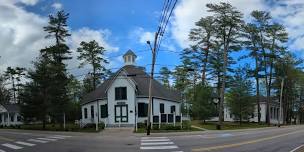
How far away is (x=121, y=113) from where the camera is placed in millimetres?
52406

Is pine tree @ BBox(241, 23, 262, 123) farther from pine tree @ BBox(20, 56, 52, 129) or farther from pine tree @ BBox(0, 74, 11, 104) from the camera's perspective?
pine tree @ BBox(0, 74, 11, 104)

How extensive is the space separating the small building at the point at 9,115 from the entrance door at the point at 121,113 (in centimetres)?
3704

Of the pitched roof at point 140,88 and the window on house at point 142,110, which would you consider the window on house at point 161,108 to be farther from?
the window on house at point 142,110

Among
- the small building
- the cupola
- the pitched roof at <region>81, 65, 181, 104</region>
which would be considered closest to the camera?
the pitched roof at <region>81, 65, 181, 104</region>

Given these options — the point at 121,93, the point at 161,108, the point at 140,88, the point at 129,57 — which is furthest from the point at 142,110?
the point at 129,57

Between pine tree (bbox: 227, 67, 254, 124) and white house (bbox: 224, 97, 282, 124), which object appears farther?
white house (bbox: 224, 97, 282, 124)

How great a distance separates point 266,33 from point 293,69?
1368 centimetres

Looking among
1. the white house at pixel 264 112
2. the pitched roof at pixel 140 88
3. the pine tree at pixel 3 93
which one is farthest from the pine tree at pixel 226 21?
the pine tree at pixel 3 93

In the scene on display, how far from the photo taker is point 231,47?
63.2 metres

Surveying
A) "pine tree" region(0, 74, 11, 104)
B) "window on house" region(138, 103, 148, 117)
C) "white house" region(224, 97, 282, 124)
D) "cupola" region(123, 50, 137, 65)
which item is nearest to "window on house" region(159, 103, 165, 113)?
"window on house" region(138, 103, 148, 117)

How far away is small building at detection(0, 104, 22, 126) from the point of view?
8375cm

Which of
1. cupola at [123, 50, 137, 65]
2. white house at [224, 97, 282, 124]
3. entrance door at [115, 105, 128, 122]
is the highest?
cupola at [123, 50, 137, 65]

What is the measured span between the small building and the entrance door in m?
37.0

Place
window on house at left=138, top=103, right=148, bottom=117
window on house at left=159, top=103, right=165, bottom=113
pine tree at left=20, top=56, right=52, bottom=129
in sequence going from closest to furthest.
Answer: pine tree at left=20, top=56, right=52, bottom=129, window on house at left=138, top=103, right=148, bottom=117, window on house at left=159, top=103, right=165, bottom=113
